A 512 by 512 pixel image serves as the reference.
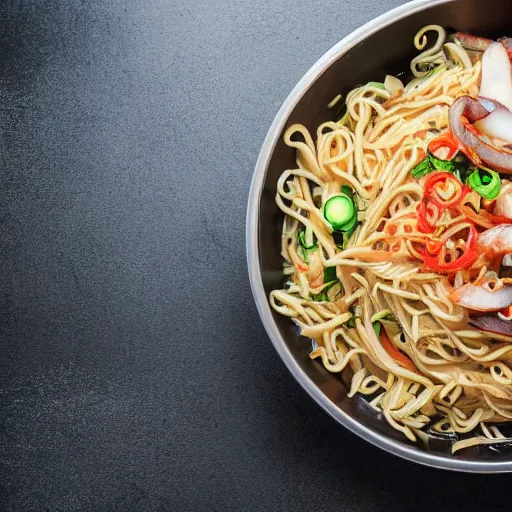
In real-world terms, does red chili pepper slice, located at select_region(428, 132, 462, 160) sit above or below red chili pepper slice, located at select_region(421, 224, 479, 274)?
above

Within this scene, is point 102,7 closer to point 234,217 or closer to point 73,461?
point 234,217

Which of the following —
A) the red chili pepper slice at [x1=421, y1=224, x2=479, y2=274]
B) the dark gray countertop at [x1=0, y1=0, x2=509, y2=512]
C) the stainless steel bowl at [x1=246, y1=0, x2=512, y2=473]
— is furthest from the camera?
the dark gray countertop at [x1=0, y1=0, x2=509, y2=512]

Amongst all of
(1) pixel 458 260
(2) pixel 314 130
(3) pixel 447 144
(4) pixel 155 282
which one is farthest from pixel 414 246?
(4) pixel 155 282

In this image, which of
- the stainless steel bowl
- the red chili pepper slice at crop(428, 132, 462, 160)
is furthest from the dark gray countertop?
the red chili pepper slice at crop(428, 132, 462, 160)

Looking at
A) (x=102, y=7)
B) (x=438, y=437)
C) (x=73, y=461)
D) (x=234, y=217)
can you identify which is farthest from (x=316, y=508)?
(x=102, y=7)

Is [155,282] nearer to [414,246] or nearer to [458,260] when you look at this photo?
[414,246]

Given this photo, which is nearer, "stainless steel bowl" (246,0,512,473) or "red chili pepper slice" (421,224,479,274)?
"red chili pepper slice" (421,224,479,274)

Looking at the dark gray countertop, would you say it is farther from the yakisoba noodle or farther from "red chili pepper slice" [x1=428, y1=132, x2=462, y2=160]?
"red chili pepper slice" [x1=428, y1=132, x2=462, y2=160]
